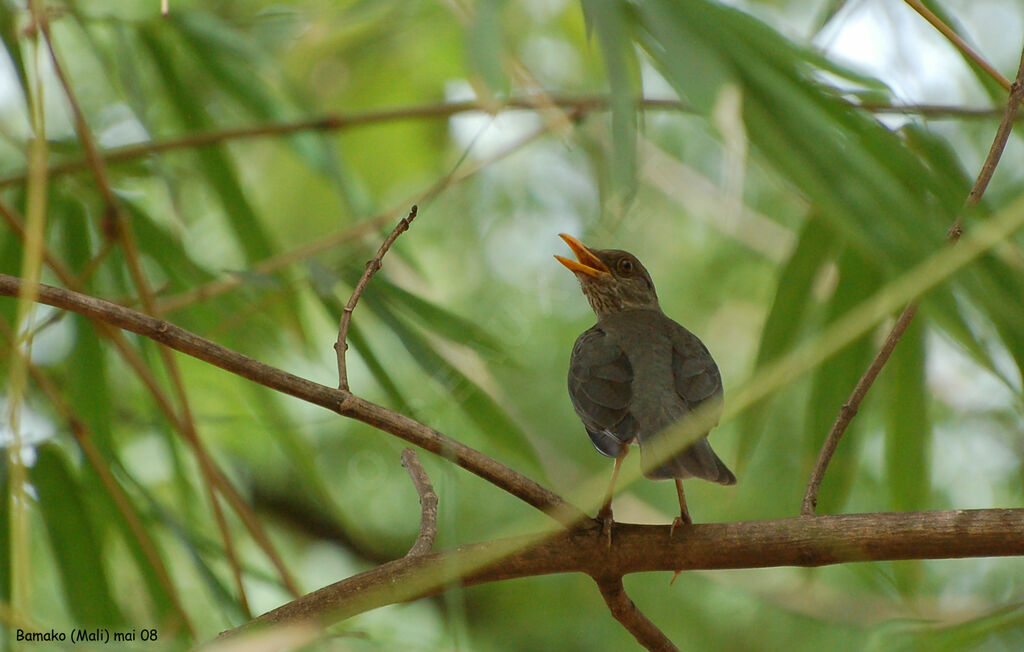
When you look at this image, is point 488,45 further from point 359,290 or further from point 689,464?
point 689,464

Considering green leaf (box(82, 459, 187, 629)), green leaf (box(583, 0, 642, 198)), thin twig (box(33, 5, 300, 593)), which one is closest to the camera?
green leaf (box(583, 0, 642, 198))

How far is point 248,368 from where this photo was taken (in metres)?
1.78

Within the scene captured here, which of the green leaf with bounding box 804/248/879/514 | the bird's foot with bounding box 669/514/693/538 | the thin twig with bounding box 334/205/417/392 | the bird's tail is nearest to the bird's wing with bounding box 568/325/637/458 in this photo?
the bird's tail

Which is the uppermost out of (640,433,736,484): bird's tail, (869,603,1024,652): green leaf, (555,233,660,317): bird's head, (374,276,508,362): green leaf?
(555,233,660,317): bird's head

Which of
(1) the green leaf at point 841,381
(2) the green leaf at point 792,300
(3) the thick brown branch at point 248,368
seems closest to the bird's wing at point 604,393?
(2) the green leaf at point 792,300

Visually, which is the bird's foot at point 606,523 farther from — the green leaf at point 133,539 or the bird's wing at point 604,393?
the green leaf at point 133,539

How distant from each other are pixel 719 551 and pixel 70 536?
213cm

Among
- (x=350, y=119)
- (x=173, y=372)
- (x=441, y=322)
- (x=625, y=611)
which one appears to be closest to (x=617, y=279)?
(x=350, y=119)

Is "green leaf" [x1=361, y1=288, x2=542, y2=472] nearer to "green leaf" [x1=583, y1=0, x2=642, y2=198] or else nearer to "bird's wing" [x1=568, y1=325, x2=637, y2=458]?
"bird's wing" [x1=568, y1=325, x2=637, y2=458]

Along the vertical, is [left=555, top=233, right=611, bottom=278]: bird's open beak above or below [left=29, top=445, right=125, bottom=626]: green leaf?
above

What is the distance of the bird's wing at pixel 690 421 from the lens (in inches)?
96.0

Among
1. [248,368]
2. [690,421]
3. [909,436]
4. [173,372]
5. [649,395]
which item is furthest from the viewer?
[909,436]

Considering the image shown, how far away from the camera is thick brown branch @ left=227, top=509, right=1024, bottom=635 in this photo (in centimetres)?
200

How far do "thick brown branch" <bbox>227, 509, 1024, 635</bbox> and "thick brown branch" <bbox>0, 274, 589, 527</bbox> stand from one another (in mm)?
269
